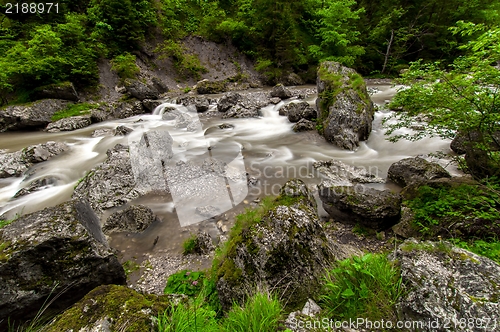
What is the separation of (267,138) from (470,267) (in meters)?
9.91

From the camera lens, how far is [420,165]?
6.38 metres

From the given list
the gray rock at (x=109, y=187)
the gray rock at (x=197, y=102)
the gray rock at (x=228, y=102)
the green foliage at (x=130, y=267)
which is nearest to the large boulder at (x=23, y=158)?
the gray rock at (x=109, y=187)

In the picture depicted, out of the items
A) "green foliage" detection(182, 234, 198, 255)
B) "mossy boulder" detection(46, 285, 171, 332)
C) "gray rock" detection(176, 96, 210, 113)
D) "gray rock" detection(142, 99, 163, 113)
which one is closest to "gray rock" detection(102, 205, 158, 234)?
"green foliage" detection(182, 234, 198, 255)

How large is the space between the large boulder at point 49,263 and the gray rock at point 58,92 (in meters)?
15.4

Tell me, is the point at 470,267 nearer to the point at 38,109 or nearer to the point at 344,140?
the point at 344,140

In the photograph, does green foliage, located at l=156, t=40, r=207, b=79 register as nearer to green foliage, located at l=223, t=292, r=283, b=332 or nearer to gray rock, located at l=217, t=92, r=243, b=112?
gray rock, located at l=217, t=92, r=243, b=112

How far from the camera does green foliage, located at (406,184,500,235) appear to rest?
3.72 m

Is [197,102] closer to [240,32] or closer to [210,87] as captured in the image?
[210,87]

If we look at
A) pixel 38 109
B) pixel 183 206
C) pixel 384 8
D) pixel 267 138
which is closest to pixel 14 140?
pixel 38 109

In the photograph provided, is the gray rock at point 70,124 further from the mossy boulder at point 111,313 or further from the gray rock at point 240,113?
the mossy boulder at point 111,313

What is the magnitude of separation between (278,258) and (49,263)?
3152 millimetres

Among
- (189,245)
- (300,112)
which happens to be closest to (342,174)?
(189,245)

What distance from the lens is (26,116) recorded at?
508 inches

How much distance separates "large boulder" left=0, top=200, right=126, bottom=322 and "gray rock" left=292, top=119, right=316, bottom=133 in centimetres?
984
